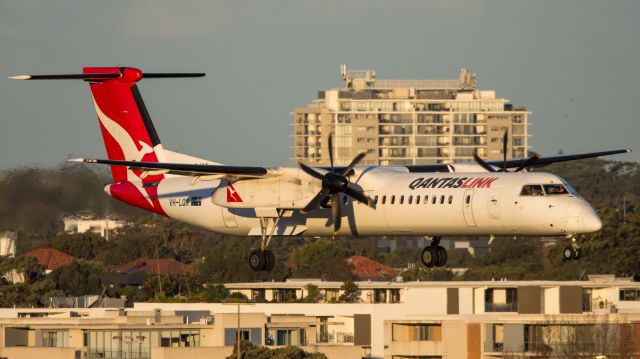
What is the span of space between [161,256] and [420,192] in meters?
81.9

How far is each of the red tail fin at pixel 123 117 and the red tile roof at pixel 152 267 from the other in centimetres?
6099

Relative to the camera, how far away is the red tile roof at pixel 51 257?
105500 millimetres

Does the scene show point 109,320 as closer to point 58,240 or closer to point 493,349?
point 493,349

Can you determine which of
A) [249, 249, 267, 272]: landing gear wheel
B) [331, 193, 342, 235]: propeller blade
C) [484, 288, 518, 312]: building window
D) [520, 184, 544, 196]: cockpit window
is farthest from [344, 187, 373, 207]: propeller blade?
[484, 288, 518, 312]: building window

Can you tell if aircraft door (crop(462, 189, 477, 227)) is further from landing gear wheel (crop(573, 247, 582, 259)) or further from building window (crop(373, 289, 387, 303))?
building window (crop(373, 289, 387, 303))

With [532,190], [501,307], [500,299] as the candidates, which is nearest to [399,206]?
[532,190]

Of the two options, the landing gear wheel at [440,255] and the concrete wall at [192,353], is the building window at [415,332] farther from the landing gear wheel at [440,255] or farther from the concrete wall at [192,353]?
the landing gear wheel at [440,255]

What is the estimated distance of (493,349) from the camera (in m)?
62.3

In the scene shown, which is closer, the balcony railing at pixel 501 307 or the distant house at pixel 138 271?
the balcony railing at pixel 501 307

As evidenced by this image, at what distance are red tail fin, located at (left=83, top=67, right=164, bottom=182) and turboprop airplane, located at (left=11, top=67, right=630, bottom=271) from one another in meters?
0.03

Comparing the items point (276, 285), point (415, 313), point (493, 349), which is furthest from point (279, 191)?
point (276, 285)

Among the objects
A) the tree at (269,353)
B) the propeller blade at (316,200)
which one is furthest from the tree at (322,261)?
the propeller blade at (316,200)

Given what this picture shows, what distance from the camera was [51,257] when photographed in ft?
354

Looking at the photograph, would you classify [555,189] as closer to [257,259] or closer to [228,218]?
[257,259]
